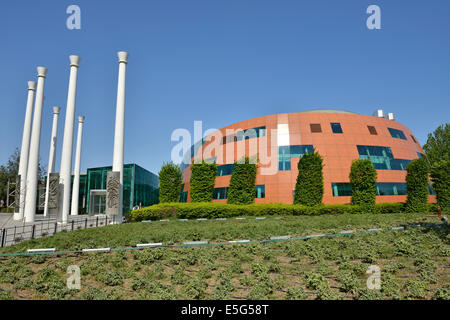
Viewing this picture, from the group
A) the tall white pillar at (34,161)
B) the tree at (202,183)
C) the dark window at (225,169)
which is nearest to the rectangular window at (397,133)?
→ the dark window at (225,169)

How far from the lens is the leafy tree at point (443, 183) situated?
28438 millimetres

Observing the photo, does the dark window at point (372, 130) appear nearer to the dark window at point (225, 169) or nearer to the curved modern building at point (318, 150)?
the curved modern building at point (318, 150)

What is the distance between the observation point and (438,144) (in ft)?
191

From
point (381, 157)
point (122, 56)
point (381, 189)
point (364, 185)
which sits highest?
point (122, 56)

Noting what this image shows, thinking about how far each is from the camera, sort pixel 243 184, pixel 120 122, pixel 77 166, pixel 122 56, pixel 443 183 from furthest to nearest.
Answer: pixel 77 166, pixel 243 184, pixel 122 56, pixel 443 183, pixel 120 122

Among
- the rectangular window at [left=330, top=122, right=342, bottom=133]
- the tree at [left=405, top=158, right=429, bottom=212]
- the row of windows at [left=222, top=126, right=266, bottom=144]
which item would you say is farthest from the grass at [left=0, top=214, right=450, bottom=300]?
the row of windows at [left=222, top=126, right=266, bottom=144]

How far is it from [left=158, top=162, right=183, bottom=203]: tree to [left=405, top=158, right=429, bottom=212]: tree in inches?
926

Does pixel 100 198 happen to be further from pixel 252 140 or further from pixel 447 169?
pixel 447 169

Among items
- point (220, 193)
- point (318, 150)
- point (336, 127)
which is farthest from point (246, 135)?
point (336, 127)

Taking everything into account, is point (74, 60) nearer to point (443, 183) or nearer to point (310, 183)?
point (310, 183)

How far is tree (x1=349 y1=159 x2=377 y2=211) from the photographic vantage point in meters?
28.7

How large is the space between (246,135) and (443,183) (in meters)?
21.7

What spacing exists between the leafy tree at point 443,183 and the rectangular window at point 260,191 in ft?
56.1
